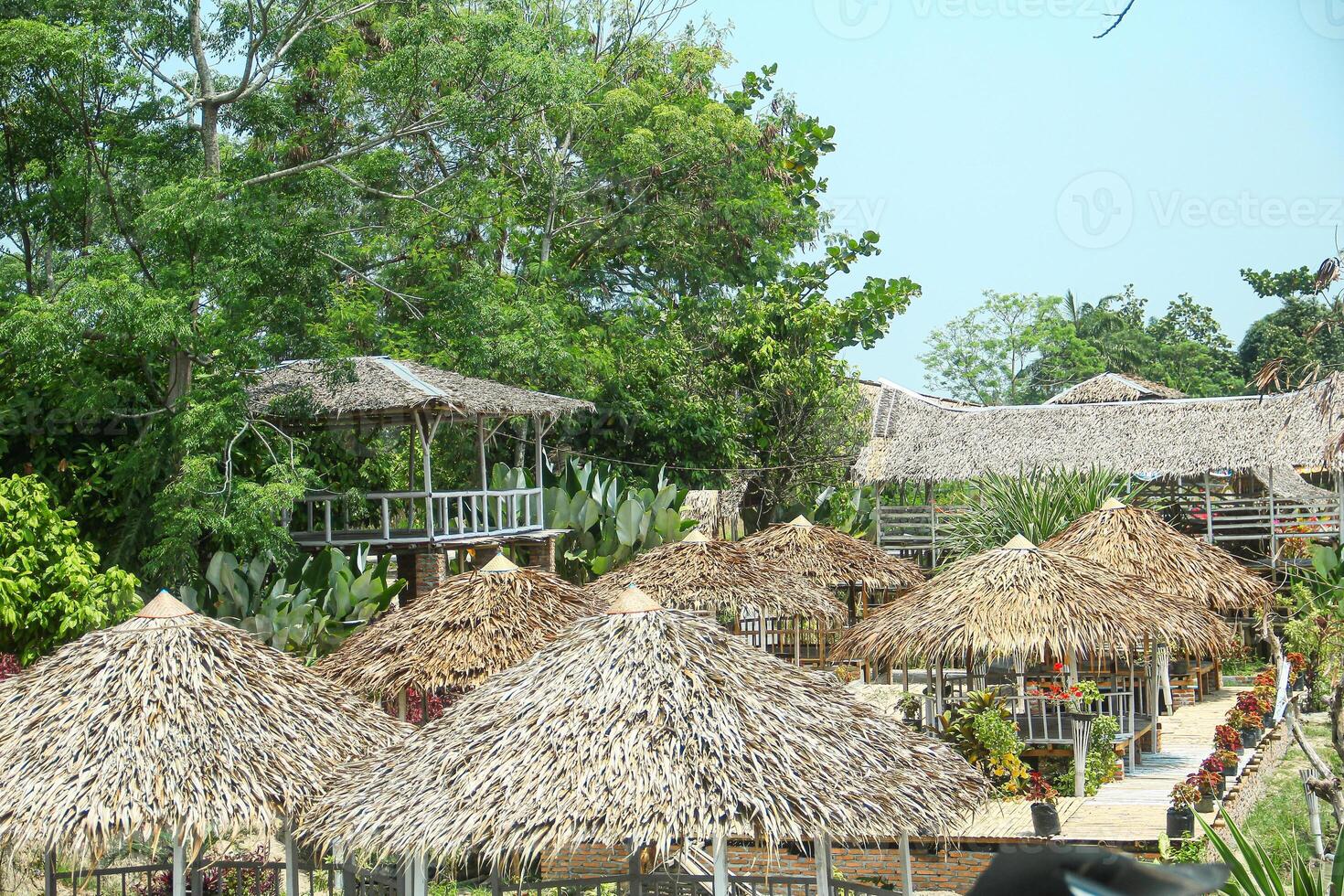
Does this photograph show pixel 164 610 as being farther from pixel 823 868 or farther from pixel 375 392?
pixel 375 392

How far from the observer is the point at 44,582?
Answer: 48.6 feet

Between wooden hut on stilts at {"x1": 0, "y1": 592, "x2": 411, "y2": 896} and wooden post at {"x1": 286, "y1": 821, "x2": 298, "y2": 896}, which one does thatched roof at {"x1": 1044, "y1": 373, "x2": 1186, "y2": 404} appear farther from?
wooden post at {"x1": 286, "y1": 821, "x2": 298, "y2": 896}

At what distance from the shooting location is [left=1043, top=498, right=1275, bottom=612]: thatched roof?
18.0 meters

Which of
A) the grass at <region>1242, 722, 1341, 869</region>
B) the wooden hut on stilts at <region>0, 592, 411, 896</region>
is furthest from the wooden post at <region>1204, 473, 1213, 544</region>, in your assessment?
the wooden hut on stilts at <region>0, 592, 411, 896</region>

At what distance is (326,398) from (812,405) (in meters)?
11.7

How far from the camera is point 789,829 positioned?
24.3 ft

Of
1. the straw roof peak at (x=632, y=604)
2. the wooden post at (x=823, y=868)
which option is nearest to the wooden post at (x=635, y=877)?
the wooden post at (x=823, y=868)

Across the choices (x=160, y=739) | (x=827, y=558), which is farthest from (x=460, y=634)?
(x=827, y=558)

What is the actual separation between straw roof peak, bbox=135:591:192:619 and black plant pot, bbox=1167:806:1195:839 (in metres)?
7.92

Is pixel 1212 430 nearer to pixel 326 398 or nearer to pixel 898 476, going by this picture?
pixel 898 476

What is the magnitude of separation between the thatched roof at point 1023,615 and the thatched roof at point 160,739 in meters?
6.63

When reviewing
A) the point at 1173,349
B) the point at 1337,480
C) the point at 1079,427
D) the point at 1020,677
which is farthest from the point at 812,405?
the point at 1173,349

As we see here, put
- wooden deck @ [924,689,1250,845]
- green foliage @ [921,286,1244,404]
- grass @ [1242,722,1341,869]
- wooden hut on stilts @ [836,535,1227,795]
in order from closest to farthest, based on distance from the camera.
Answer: wooden deck @ [924,689,1250,845], grass @ [1242,722,1341,869], wooden hut on stilts @ [836,535,1227,795], green foliage @ [921,286,1244,404]

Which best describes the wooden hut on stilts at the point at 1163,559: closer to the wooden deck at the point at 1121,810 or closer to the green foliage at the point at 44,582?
the wooden deck at the point at 1121,810
